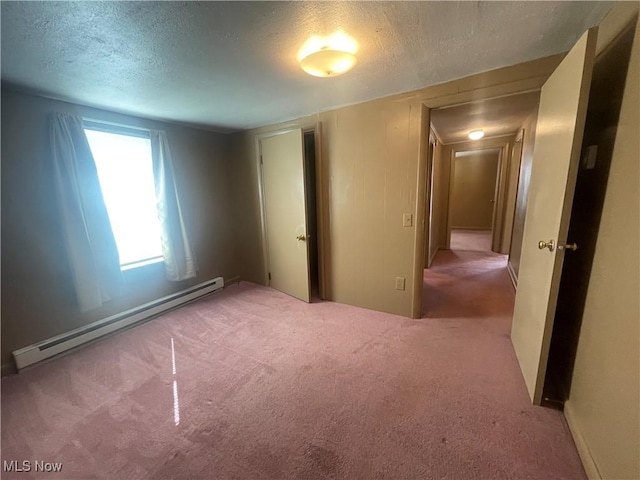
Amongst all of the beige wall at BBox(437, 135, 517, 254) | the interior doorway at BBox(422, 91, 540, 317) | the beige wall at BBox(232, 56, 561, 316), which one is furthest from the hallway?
the beige wall at BBox(232, 56, 561, 316)

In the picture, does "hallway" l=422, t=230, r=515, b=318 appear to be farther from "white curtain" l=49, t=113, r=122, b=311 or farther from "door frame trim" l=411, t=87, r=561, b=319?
"white curtain" l=49, t=113, r=122, b=311

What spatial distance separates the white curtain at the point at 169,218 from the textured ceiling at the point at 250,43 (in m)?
0.64

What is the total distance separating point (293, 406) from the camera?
1.53m

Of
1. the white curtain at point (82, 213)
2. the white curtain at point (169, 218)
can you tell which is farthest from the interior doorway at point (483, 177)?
the white curtain at point (82, 213)

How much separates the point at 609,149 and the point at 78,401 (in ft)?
10.7

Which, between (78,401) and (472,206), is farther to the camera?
(472,206)

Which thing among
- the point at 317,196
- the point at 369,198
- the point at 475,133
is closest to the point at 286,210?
the point at 317,196

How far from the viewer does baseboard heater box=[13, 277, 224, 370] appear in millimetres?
1944

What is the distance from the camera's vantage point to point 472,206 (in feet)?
24.5

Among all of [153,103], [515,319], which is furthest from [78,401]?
[515,319]

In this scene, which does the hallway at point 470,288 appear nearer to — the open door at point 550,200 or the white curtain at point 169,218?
the open door at point 550,200

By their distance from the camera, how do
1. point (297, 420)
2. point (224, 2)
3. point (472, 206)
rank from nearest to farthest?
point (224, 2) → point (297, 420) → point (472, 206)

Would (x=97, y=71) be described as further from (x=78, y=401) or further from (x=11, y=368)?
(x=11, y=368)
